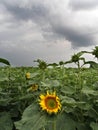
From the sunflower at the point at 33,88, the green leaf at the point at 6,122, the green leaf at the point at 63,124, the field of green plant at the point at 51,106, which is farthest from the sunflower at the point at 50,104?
the sunflower at the point at 33,88

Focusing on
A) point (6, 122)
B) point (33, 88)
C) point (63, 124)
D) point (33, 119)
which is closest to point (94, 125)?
point (63, 124)

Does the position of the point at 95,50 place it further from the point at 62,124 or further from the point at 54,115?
the point at 54,115

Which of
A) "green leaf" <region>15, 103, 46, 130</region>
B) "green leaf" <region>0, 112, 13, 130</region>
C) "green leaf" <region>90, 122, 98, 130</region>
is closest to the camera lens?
"green leaf" <region>15, 103, 46, 130</region>

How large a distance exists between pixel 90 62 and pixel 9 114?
2.58ft

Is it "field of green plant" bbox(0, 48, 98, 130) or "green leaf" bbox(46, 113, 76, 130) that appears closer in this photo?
"field of green plant" bbox(0, 48, 98, 130)

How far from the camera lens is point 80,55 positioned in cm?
285

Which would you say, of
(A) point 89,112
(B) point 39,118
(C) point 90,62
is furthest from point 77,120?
(B) point 39,118

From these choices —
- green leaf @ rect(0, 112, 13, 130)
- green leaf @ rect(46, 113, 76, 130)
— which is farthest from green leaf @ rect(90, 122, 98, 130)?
green leaf @ rect(0, 112, 13, 130)

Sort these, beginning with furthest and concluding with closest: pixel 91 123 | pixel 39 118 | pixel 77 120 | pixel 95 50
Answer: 1. pixel 95 50
2. pixel 77 120
3. pixel 91 123
4. pixel 39 118

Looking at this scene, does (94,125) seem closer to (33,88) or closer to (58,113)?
(58,113)

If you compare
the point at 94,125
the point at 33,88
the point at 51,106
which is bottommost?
the point at 94,125

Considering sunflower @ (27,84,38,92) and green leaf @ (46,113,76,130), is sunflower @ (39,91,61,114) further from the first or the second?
sunflower @ (27,84,38,92)

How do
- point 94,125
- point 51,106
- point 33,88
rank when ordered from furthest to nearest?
point 33,88, point 94,125, point 51,106

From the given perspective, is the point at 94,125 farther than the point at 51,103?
Yes
